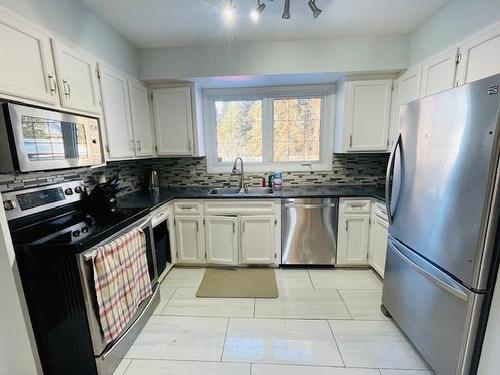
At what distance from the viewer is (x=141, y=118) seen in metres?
2.59

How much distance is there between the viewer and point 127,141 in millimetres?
2332

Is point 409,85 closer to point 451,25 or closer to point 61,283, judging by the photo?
point 451,25

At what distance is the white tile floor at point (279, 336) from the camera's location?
5.05 ft

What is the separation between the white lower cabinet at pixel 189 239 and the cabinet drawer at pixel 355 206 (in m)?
1.57

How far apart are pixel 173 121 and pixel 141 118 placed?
0.34 meters

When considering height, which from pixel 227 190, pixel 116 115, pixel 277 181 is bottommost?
pixel 227 190

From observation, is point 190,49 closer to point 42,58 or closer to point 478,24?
point 42,58

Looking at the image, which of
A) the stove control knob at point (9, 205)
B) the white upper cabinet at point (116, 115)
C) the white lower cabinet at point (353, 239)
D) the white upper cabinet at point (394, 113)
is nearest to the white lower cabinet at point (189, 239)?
the white upper cabinet at point (116, 115)

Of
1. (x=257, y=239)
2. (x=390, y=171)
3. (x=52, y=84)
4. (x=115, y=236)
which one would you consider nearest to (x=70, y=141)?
(x=52, y=84)

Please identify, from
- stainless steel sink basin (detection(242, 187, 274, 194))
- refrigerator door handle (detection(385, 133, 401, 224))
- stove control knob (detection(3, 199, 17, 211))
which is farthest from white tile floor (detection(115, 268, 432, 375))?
stove control knob (detection(3, 199, 17, 211))

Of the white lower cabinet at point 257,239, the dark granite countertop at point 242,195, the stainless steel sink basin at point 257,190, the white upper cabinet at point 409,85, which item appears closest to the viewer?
the white upper cabinet at point 409,85

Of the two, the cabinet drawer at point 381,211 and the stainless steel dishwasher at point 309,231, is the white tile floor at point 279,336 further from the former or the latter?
the cabinet drawer at point 381,211

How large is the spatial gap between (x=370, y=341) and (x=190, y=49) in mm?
3024

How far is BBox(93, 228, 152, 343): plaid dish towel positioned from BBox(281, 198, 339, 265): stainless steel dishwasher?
146cm
